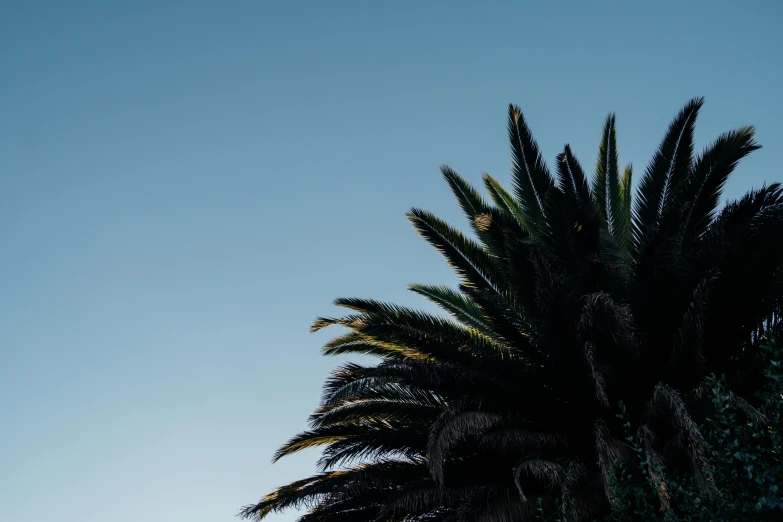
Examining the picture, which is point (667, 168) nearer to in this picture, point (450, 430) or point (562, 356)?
point (562, 356)

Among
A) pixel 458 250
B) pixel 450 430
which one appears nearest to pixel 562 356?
pixel 450 430

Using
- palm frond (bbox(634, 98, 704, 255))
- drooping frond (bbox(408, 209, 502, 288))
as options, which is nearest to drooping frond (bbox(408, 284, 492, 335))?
drooping frond (bbox(408, 209, 502, 288))

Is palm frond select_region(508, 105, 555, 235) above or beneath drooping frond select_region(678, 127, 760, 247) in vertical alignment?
above

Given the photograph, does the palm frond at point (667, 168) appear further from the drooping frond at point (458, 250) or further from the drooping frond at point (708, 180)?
the drooping frond at point (458, 250)

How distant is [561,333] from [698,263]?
6.52ft

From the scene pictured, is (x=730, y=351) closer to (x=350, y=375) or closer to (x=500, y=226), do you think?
(x=500, y=226)

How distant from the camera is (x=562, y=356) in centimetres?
1003

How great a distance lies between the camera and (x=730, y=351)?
9.98 m

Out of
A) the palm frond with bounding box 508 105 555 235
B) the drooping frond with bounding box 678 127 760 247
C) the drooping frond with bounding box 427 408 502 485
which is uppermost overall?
the palm frond with bounding box 508 105 555 235

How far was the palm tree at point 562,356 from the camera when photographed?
30.4 ft

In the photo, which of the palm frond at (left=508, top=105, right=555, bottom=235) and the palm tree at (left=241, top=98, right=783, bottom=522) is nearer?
the palm tree at (left=241, top=98, right=783, bottom=522)

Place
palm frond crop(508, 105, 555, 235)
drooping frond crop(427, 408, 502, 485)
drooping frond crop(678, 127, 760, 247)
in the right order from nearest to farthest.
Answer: drooping frond crop(427, 408, 502, 485), drooping frond crop(678, 127, 760, 247), palm frond crop(508, 105, 555, 235)

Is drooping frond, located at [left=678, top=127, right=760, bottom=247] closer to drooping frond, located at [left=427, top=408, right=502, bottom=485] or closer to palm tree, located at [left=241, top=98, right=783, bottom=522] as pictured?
palm tree, located at [left=241, top=98, right=783, bottom=522]

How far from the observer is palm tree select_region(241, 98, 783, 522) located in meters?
9.27
